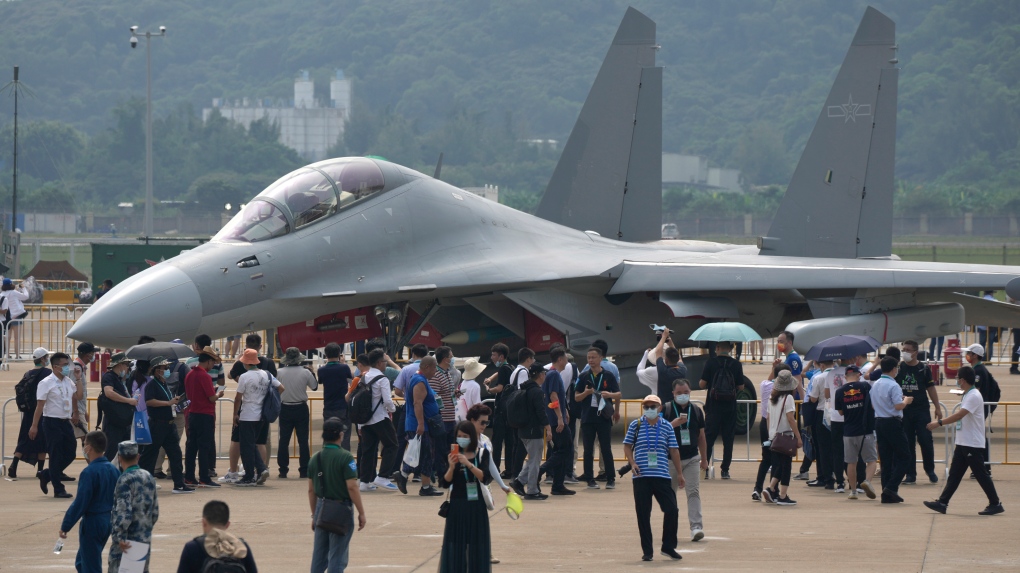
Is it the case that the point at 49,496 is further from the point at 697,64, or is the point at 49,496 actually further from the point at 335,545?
the point at 697,64

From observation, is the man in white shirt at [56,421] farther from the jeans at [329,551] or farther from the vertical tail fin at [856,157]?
the vertical tail fin at [856,157]

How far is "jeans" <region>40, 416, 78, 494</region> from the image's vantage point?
40.6ft

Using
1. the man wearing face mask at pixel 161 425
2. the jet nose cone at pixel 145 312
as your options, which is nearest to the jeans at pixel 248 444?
the man wearing face mask at pixel 161 425

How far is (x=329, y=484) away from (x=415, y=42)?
180498 millimetres

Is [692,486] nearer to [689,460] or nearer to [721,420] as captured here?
[689,460]

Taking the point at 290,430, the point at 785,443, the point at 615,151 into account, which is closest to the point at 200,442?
the point at 290,430

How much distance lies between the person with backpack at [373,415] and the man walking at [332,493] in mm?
4016

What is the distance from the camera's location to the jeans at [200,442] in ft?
42.2

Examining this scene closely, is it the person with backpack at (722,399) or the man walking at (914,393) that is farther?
the person with backpack at (722,399)

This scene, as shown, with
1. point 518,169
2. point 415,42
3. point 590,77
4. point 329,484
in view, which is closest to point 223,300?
point 329,484

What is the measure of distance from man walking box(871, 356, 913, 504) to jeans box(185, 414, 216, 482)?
6.39 m

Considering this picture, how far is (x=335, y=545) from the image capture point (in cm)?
862

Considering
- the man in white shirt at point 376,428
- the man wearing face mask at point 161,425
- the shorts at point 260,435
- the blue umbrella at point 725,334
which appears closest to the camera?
the man wearing face mask at point 161,425

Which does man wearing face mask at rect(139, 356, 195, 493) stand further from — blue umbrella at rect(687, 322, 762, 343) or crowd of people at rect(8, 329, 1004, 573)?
blue umbrella at rect(687, 322, 762, 343)
